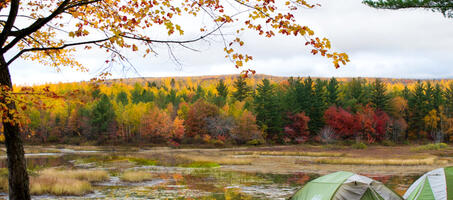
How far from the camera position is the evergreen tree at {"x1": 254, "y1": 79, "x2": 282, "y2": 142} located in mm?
78625

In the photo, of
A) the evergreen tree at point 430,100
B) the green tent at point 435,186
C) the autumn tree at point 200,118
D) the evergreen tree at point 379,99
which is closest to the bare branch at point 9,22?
the green tent at point 435,186

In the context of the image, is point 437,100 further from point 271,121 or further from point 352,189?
point 352,189

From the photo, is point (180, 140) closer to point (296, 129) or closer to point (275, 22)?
point (296, 129)

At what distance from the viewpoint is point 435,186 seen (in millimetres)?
14930

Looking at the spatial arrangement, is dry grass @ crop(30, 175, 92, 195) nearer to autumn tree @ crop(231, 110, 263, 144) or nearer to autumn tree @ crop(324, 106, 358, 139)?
autumn tree @ crop(231, 110, 263, 144)

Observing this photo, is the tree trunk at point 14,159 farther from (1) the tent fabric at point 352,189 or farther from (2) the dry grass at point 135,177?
(2) the dry grass at point 135,177

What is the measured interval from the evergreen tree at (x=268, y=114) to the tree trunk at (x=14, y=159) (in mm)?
69973

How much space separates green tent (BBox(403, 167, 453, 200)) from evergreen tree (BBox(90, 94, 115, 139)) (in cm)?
7123

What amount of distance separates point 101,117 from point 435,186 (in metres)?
73.5

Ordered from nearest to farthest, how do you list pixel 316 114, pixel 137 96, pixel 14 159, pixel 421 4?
pixel 14 159 → pixel 421 4 → pixel 316 114 → pixel 137 96

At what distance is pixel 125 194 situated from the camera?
19.7 m

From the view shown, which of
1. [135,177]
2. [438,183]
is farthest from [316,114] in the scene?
[438,183]

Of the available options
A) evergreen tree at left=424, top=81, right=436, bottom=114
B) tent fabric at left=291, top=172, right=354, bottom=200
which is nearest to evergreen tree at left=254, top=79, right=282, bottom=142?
evergreen tree at left=424, top=81, right=436, bottom=114

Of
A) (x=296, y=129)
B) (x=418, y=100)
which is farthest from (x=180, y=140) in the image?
(x=418, y=100)
